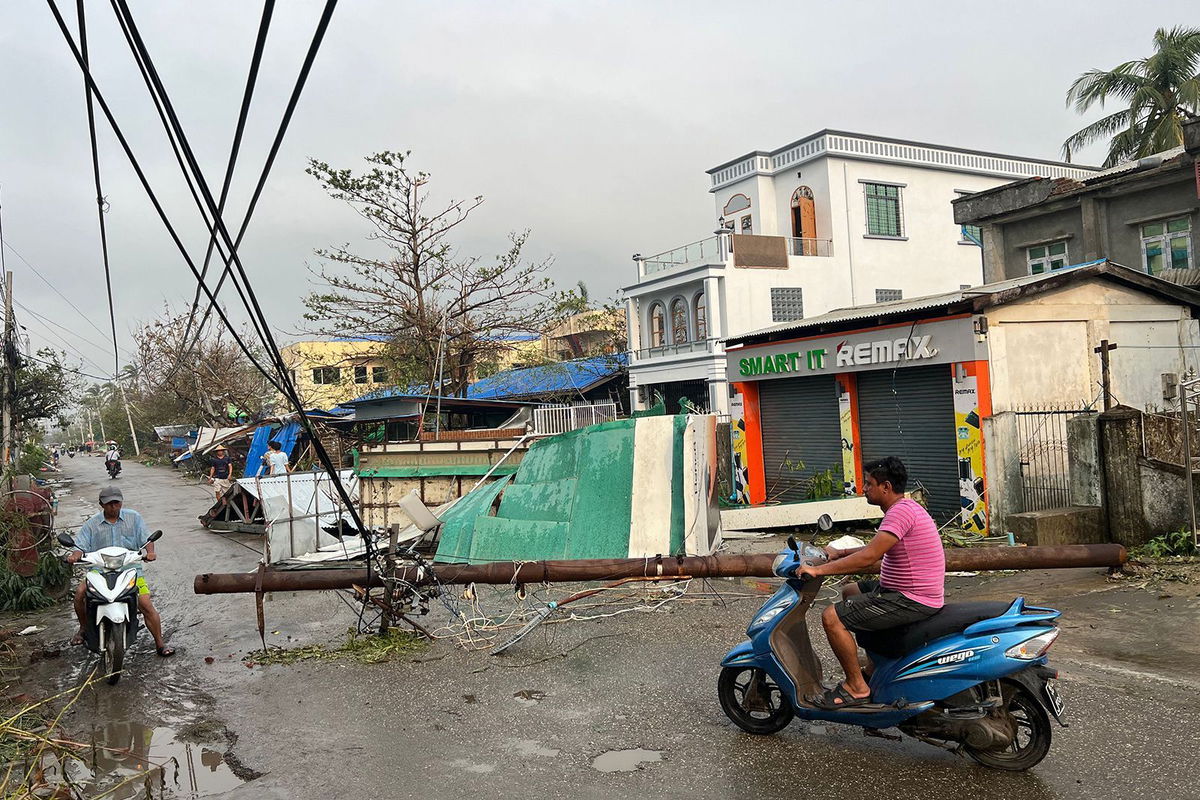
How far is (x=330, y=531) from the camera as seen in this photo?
12656 millimetres

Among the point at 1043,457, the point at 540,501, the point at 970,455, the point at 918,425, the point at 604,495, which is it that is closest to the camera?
the point at 604,495

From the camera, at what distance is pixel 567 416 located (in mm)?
25656

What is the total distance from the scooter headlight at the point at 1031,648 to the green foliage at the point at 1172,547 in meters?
6.66

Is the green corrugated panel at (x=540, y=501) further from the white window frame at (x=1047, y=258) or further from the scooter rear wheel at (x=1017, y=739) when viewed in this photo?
the white window frame at (x=1047, y=258)

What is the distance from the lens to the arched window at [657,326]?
3722 centimetres

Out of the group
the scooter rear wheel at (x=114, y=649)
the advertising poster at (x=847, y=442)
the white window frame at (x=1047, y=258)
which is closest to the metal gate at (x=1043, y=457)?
the advertising poster at (x=847, y=442)

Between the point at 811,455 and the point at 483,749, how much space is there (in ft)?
40.9

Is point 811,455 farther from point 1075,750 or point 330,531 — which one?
point 1075,750

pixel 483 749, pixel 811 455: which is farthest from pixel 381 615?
pixel 811 455

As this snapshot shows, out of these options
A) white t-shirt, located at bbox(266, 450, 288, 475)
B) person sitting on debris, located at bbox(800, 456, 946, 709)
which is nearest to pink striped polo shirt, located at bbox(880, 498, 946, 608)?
person sitting on debris, located at bbox(800, 456, 946, 709)

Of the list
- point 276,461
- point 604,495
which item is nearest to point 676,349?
point 276,461

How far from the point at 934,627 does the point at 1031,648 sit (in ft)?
1.52

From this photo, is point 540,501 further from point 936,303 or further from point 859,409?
point 859,409

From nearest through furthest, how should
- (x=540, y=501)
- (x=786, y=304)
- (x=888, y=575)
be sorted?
1. (x=888, y=575)
2. (x=540, y=501)
3. (x=786, y=304)
